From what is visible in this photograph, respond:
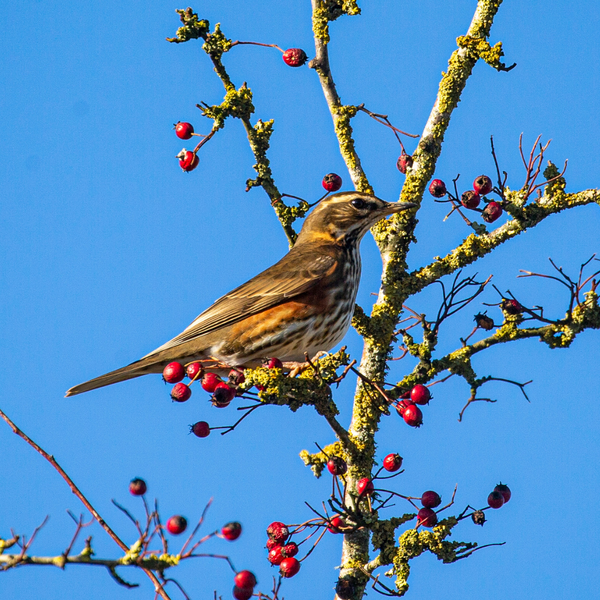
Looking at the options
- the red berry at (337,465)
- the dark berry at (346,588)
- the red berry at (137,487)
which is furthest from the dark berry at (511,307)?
the red berry at (137,487)

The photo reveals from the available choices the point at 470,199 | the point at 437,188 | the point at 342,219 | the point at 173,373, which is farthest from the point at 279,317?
the point at 470,199

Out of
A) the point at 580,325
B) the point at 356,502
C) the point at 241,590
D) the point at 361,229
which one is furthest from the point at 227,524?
the point at 361,229

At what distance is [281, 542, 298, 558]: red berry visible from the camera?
14.2 feet

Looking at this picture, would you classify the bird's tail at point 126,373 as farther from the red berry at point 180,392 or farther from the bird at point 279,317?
the red berry at point 180,392

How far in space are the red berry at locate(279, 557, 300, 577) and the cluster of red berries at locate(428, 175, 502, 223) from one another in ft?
8.07

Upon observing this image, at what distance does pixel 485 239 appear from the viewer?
525 centimetres

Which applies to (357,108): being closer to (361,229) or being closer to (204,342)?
(361,229)

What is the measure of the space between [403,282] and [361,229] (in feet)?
5.50

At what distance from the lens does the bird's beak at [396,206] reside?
5438 mm

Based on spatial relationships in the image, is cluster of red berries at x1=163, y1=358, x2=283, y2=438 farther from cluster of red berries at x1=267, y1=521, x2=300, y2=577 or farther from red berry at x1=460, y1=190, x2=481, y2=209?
red berry at x1=460, y1=190, x2=481, y2=209

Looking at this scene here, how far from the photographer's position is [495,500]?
177 inches

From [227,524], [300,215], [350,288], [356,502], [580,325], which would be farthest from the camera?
[350,288]

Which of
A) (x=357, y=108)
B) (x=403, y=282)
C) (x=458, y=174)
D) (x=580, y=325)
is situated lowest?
(x=580, y=325)

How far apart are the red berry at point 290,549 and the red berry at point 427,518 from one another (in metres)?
0.67
